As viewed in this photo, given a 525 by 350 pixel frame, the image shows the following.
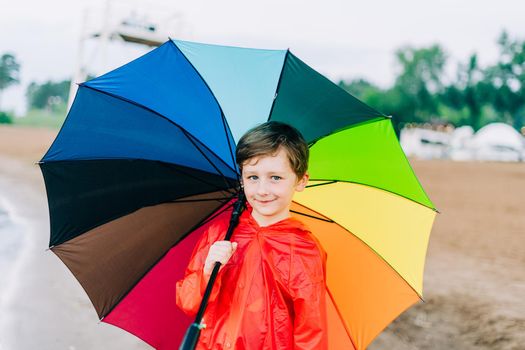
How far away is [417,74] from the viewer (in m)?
99.9

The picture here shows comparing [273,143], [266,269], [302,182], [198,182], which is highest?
[273,143]

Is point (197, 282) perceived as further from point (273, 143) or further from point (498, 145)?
point (498, 145)

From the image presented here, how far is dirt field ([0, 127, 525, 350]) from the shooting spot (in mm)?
5547

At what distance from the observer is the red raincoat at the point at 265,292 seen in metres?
2.58

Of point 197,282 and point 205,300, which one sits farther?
point 197,282

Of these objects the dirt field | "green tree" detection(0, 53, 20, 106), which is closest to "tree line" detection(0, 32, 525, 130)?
"green tree" detection(0, 53, 20, 106)

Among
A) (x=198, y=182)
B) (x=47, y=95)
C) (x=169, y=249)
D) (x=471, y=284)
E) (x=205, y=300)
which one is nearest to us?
(x=205, y=300)

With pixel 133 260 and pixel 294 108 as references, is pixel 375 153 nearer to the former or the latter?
pixel 294 108

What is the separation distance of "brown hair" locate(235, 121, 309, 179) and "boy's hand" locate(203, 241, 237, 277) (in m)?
0.39

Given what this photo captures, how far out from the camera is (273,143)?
2.64 metres

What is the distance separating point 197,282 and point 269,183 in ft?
1.80

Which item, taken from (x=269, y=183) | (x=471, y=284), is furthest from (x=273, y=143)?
(x=471, y=284)

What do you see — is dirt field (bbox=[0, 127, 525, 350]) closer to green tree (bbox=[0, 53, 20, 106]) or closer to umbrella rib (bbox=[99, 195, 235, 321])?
umbrella rib (bbox=[99, 195, 235, 321])

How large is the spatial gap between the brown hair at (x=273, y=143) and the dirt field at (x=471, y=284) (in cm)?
312
